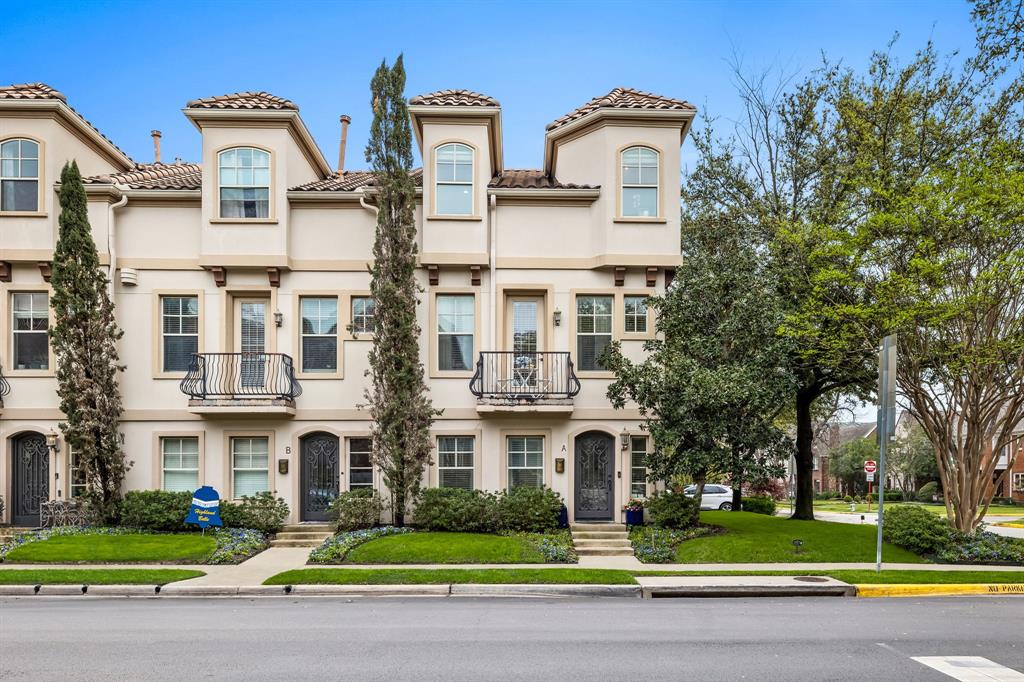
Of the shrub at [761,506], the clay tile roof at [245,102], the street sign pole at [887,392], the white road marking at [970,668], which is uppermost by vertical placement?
the clay tile roof at [245,102]

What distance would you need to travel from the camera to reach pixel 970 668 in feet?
24.3

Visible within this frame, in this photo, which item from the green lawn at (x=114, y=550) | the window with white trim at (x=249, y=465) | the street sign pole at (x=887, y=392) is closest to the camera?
the street sign pole at (x=887, y=392)

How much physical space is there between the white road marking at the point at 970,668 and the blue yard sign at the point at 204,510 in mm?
13510

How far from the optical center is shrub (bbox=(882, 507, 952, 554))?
14.7m

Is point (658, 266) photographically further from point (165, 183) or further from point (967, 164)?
point (165, 183)

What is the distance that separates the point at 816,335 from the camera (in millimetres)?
16391

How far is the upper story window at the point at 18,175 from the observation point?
1752cm

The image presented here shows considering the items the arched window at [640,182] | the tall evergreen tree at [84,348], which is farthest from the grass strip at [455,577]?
the arched window at [640,182]

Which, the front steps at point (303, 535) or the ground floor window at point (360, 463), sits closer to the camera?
the front steps at point (303, 535)

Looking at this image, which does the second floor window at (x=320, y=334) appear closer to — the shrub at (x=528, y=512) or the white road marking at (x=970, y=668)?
the shrub at (x=528, y=512)

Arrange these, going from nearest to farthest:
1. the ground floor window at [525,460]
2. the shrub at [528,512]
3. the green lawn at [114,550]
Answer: the green lawn at [114,550]
the shrub at [528,512]
the ground floor window at [525,460]

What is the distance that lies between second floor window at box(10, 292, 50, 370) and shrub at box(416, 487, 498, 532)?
9.38m

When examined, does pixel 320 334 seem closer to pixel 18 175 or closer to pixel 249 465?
pixel 249 465

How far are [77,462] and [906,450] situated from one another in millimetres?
50328
